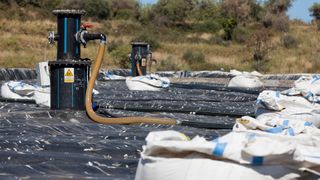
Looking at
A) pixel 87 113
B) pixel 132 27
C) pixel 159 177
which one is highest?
pixel 159 177

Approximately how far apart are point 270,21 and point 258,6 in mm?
7559

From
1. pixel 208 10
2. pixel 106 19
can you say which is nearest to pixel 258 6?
pixel 208 10

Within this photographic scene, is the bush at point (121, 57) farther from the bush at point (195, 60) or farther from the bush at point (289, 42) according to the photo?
the bush at point (289, 42)

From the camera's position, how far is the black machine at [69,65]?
9.03 meters

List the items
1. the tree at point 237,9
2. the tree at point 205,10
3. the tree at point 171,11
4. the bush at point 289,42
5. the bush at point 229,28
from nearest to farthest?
the bush at point 289,42 → the bush at point 229,28 → the tree at point 171,11 → the tree at point 237,9 → the tree at point 205,10

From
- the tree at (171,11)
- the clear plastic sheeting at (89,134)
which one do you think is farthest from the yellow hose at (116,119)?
the tree at (171,11)

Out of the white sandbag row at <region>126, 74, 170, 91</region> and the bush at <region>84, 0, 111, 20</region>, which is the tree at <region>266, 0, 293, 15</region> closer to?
the bush at <region>84, 0, 111, 20</region>

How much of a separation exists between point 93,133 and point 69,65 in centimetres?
188

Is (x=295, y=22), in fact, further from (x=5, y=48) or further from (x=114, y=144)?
(x=114, y=144)

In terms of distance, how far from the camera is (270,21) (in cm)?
4734

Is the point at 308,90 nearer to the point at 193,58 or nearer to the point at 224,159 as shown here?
the point at 224,159

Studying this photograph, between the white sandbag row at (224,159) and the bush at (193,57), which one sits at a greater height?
the white sandbag row at (224,159)

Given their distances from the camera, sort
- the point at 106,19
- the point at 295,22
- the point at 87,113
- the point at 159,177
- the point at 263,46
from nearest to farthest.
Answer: the point at 159,177
the point at 87,113
the point at 263,46
the point at 106,19
the point at 295,22

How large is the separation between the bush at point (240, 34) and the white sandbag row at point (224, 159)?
126 ft
